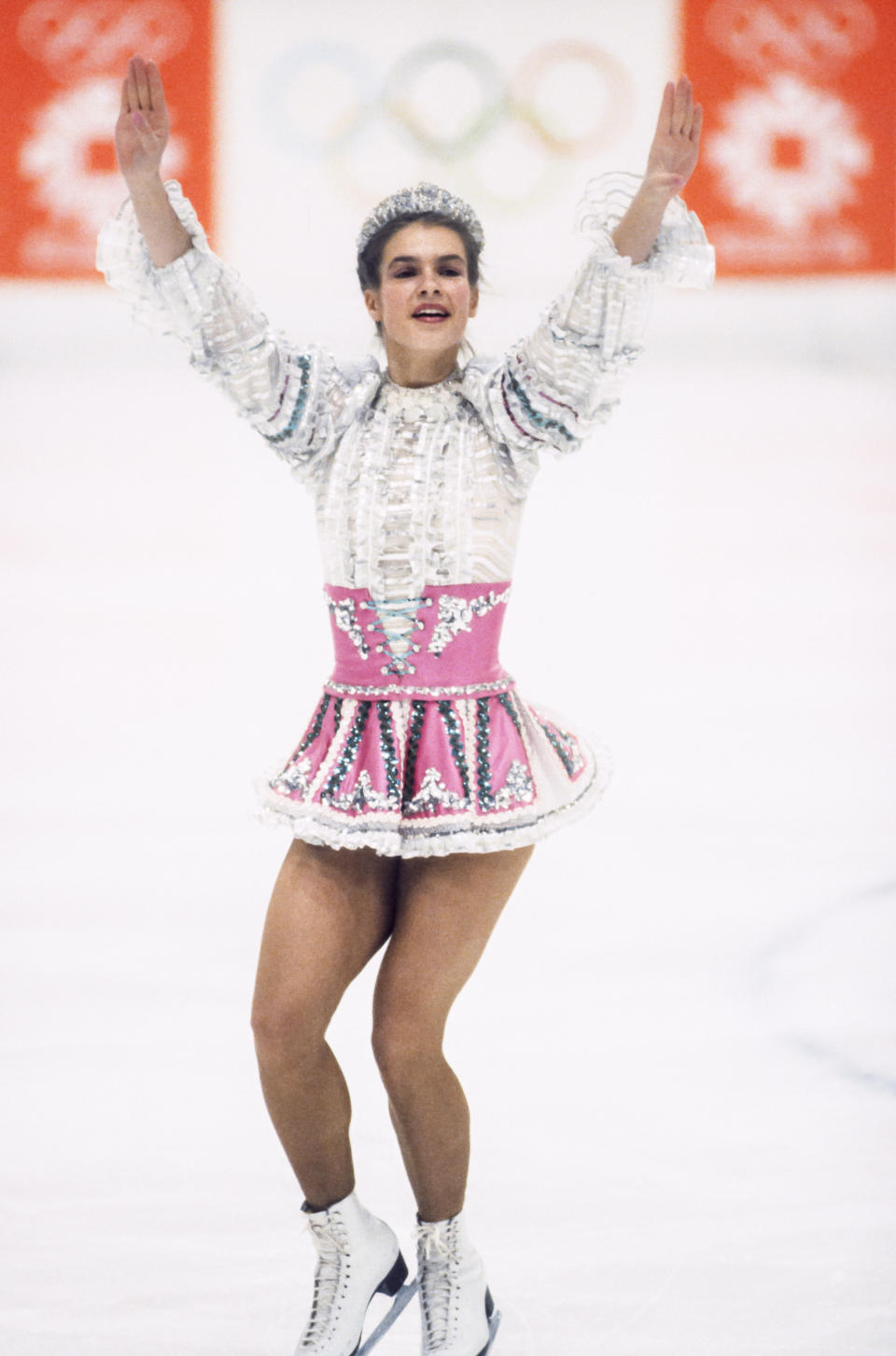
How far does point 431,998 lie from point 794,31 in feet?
10.1

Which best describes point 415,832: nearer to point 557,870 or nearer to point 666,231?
point 666,231

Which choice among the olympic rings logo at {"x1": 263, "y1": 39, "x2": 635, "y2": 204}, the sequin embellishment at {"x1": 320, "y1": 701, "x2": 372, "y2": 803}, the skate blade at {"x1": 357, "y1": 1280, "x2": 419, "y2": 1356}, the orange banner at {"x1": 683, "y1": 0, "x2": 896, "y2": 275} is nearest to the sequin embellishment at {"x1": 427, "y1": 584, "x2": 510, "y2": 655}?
the sequin embellishment at {"x1": 320, "y1": 701, "x2": 372, "y2": 803}

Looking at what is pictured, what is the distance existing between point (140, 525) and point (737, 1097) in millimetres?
2483

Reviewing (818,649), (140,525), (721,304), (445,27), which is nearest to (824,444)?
(721,304)

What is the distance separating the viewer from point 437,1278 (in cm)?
207

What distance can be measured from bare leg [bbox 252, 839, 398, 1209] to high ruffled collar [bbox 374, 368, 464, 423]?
0.58 metres

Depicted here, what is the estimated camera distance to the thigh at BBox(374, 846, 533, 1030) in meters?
1.99

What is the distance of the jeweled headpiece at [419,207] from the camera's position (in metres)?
2.12

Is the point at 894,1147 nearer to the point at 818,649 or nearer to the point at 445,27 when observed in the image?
the point at 818,649

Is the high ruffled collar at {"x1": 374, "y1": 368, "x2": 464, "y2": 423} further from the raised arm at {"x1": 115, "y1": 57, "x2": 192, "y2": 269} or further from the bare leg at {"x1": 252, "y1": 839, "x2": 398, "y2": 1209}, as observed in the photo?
the bare leg at {"x1": 252, "y1": 839, "x2": 398, "y2": 1209}

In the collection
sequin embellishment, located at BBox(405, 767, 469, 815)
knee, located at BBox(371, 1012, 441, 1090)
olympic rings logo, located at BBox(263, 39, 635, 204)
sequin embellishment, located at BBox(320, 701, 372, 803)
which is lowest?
knee, located at BBox(371, 1012, 441, 1090)

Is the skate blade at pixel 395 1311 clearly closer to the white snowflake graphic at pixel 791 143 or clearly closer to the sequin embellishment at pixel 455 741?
the sequin embellishment at pixel 455 741

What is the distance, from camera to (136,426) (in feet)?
15.5

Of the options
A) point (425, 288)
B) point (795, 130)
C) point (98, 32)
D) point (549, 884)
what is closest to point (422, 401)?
point (425, 288)
